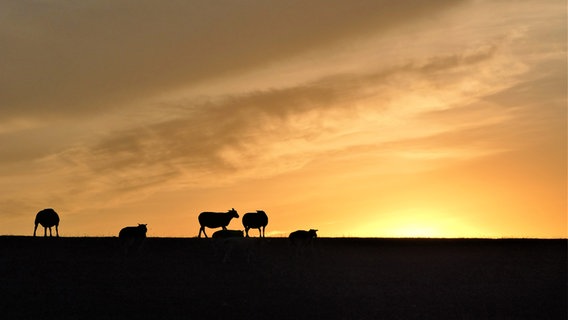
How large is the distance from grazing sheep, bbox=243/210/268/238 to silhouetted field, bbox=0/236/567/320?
6.20 feet

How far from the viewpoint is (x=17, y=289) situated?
112 feet

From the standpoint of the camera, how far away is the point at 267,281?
37.3m

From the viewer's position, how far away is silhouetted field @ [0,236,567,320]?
3169 centimetres

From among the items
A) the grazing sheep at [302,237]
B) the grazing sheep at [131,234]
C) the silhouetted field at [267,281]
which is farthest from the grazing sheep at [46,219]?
the grazing sheep at [302,237]

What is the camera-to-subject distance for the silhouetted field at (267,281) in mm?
31688

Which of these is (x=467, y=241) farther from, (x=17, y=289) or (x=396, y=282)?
(x=17, y=289)

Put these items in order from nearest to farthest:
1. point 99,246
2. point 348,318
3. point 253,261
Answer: point 348,318, point 253,261, point 99,246

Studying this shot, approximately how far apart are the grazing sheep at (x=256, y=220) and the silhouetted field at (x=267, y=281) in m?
1.89

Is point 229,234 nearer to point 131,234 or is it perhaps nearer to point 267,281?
point 131,234

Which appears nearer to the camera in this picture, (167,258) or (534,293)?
(534,293)

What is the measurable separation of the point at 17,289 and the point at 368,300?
47.9 feet

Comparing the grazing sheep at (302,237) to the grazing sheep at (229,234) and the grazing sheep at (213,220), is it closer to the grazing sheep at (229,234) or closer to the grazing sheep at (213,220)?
the grazing sheep at (229,234)

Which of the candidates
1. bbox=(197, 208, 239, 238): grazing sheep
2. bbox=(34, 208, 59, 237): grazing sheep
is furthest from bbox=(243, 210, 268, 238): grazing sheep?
bbox=(34, 208, 59, 237): grazing sheep

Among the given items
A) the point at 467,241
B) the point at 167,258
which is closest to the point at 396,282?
the point at 167,258
